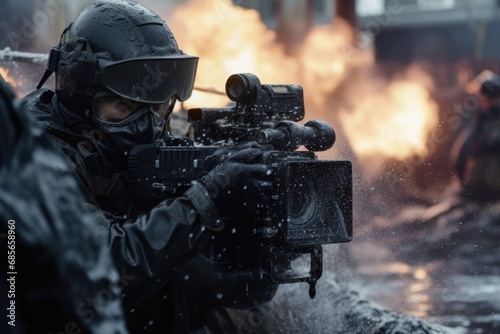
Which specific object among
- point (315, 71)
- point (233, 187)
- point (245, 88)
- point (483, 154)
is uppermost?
point (245, 88)

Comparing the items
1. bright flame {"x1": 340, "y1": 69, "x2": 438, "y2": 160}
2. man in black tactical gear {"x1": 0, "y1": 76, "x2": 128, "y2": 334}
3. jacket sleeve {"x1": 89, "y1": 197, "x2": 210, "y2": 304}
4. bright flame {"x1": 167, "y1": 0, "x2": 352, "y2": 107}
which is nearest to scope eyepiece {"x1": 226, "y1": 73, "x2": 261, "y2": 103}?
jacket sleeve {"x1": 89, "y1": 197, "x2": 210, "y2": 304}

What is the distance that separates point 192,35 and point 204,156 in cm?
741

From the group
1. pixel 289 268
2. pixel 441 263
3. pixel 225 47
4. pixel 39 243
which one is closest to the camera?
pixel 39 243

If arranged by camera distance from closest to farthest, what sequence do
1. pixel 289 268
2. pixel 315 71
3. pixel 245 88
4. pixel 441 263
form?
1. pixel 289 268
2. pixel 245 88
3. pixel 441 263
4. pixel 315 71

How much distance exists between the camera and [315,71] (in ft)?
52.2

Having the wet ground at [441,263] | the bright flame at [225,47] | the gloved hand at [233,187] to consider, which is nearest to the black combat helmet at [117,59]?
the gloved hand at [233,187]

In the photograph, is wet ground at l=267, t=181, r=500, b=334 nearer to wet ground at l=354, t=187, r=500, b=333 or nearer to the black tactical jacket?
wet ground at l=354, t=187, r=500, b=333

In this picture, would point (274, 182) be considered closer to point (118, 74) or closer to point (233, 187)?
point (233, 187)

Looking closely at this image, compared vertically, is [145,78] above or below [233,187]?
above

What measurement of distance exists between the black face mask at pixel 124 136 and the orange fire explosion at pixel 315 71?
13.9ft

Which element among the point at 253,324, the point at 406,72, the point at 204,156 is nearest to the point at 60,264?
the point at 204,156

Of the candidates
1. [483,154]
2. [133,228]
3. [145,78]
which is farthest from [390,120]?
[133,228]

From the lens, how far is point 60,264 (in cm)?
158

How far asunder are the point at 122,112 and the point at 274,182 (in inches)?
30.6
